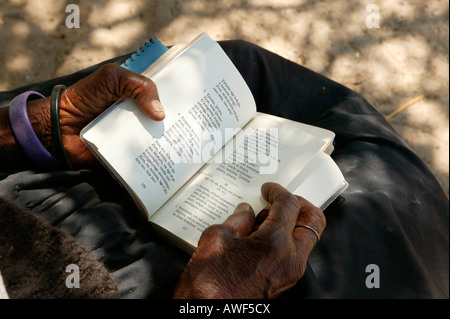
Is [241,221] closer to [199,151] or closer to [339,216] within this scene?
[199,151]

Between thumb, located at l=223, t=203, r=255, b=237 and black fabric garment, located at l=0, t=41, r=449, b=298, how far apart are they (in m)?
0.21

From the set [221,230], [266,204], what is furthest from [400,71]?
[221,230]

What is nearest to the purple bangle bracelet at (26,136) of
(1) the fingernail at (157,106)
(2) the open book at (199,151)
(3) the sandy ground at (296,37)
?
(2) the open book at (199,151)

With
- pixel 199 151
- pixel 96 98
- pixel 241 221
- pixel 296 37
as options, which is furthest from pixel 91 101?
pixel 296 37

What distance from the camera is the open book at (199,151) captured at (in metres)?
1.16

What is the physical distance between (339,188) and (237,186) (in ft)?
0.99

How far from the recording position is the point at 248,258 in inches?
40.7

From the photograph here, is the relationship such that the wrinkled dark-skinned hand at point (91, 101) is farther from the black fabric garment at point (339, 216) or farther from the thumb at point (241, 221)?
the thumb at point (241, 221)

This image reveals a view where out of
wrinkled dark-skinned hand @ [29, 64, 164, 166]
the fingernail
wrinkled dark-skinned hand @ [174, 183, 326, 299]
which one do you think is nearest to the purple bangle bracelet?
wrinkled dark-skinned hand @ [29, 64, 164, 166]

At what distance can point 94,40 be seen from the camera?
98.9 inches

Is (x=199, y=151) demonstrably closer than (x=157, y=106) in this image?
No

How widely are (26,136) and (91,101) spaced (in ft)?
0.73

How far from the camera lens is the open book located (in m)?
1.16

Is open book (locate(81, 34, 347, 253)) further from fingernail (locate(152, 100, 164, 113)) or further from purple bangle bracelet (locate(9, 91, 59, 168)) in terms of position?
purple bangle bracelet (locate(9, 91, 59, 168))
